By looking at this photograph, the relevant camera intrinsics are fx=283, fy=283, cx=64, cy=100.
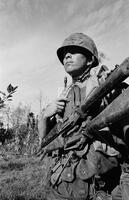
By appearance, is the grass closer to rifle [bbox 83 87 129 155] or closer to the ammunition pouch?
the ammunition pouch

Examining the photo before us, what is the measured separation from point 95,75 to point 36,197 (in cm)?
541

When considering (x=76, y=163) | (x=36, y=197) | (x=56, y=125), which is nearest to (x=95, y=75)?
(x=56, y=125)

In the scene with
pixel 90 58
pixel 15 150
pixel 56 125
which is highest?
pixel 15 150

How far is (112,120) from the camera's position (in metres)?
2.39

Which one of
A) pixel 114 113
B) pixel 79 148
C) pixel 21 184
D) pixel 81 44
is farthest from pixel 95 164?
pixel 21 184

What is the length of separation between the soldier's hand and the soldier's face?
0.36 meters

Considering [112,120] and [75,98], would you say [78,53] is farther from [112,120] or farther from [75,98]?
[112,120]

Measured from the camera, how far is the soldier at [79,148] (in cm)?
289

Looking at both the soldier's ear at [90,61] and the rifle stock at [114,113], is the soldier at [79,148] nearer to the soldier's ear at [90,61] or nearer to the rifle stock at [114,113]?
the soldier's ear at [90,61]

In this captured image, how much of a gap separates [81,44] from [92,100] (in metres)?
1.09

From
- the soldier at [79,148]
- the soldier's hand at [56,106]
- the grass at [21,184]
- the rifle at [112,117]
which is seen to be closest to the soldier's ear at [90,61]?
the soldier at [79,148]

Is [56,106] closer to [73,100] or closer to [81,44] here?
[73,100]

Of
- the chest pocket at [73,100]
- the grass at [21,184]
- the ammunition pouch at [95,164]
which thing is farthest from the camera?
the grass at [21,184]

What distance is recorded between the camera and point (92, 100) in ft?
9.07
